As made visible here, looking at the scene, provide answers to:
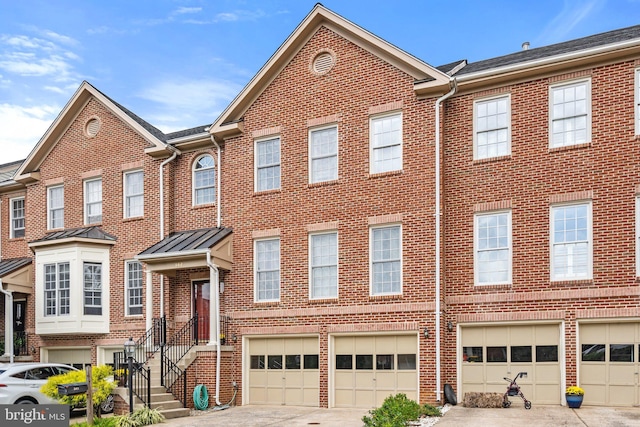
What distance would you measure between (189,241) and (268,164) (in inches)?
135

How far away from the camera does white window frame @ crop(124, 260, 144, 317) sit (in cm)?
2427

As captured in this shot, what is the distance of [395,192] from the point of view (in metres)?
19.7

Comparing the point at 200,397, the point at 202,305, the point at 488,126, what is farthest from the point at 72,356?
the point at 488,126

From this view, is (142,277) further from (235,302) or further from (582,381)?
(582,381)

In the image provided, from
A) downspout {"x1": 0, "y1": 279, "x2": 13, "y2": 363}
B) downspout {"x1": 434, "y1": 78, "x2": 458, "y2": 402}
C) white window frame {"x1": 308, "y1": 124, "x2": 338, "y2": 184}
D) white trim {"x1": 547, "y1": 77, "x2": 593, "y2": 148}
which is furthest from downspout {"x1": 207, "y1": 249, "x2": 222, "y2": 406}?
white trim {"x1": 547, "y1": 77, "x2": 593, "y2": 148}

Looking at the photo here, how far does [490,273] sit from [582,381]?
3.35 metres

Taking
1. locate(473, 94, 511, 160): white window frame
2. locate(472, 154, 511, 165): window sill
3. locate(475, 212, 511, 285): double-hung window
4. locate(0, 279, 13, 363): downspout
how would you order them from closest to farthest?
locate(475, 212, 511, 285): double-hung window, locate(472, 154, 511, 165): window sill, locate(473, 94, 511, 160): white window frame, locate(0, 279, 13, 363): downspout

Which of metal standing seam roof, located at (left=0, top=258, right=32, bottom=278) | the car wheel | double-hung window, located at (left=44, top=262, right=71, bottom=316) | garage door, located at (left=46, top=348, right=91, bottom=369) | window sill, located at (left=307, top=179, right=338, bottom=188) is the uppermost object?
window sill, located at (left=307, top=179, right=338, bottom=188)

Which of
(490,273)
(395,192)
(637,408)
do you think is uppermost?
(395,192)

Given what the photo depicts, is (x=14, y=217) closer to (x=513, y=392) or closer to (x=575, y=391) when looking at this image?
(x=513, y=392)

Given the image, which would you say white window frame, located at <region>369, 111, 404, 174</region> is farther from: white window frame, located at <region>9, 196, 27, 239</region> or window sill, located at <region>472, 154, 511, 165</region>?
white window frame, located at <region>9, 196, 27, 239</region>

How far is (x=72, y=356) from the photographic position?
25516 millimetres

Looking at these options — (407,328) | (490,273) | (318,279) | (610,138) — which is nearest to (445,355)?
(407,328)

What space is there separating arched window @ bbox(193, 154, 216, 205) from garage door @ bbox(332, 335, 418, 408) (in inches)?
261
